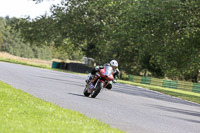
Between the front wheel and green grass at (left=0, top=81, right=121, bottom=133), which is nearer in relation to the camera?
green grass at (left=0, top=81, right=121, bottom=133)

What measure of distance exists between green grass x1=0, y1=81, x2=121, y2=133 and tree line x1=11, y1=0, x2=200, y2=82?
24.2 m

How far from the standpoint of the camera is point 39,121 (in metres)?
7.62

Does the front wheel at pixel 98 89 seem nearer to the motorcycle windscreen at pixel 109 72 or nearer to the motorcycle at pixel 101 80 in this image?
the motorcycle at pixel 101 80

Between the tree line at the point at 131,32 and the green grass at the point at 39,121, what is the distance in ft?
79.3

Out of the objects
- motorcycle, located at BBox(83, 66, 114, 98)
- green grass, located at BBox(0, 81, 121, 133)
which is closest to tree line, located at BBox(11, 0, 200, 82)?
motorcycle, located at BBox(83, 66, 114, 98)

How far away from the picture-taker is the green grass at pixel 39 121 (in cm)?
676

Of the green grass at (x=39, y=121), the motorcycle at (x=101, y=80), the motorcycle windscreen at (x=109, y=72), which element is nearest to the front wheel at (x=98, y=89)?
the motorcycle at (x=101, y=80)

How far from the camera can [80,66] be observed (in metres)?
58.2

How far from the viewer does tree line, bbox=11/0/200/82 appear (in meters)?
34.1

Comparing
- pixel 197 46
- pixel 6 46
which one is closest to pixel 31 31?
pixel 197 46

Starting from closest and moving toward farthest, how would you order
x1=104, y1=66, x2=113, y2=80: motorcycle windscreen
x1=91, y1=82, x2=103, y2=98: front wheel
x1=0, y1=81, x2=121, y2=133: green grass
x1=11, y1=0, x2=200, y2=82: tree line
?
x1=0, y1=81, x2=121, y2=133: green grass → x1=104, y1=66, x2=113, y2=80: motorcycle windscreen → x1=91, y1=82, x2=103, y2=98: front wheel → x1=11, y1=0, x2=200, y2=82: tree line

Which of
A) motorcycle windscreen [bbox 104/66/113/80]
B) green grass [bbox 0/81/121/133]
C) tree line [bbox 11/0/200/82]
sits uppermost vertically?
tree line [bbox 11/0/200/82]

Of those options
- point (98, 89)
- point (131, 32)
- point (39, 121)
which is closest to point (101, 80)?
point (98, 89)

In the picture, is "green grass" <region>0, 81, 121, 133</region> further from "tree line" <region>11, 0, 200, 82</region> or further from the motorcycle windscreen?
"tree line" <region>11, 0, 200, 82</region>
